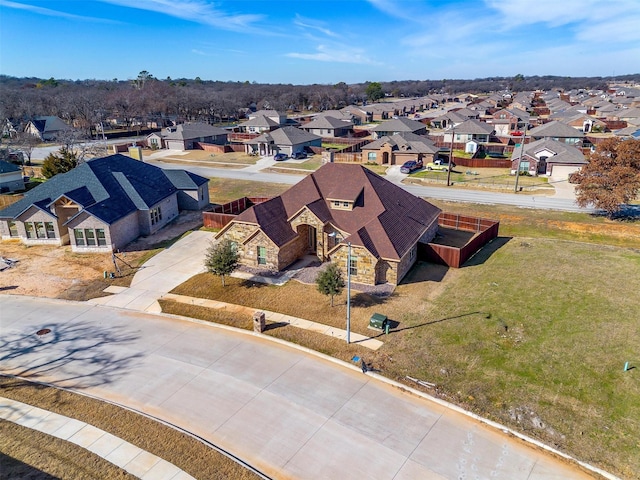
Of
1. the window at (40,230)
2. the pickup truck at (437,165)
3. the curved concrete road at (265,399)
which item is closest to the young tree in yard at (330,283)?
the curved concrete road at (265,399)

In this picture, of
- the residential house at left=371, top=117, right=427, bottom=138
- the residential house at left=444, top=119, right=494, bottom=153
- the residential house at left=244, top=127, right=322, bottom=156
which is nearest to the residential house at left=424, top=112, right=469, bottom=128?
the residential house at left=371, top=117, right=427, bottom=138

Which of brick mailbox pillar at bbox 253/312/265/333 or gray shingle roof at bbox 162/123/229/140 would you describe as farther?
gray shingle roof at bbox 162/123/229/140

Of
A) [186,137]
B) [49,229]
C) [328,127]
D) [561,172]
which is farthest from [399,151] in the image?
[49,229]

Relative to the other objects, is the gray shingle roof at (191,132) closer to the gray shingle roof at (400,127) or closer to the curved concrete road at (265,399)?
the gray shingle roof at (400,127)

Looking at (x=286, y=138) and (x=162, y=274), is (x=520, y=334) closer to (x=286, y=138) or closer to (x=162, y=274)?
(x=162, y=274)

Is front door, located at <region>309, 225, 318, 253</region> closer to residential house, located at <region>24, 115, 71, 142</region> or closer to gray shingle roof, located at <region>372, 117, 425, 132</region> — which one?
gray shingle roof, located at <region>372, 117, 425, 132</region>

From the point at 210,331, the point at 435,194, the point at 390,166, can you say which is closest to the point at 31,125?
the point at 390,166

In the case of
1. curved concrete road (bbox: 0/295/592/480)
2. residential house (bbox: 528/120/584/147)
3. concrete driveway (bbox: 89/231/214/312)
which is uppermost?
residential house (bbox: 528/120/584/147)
